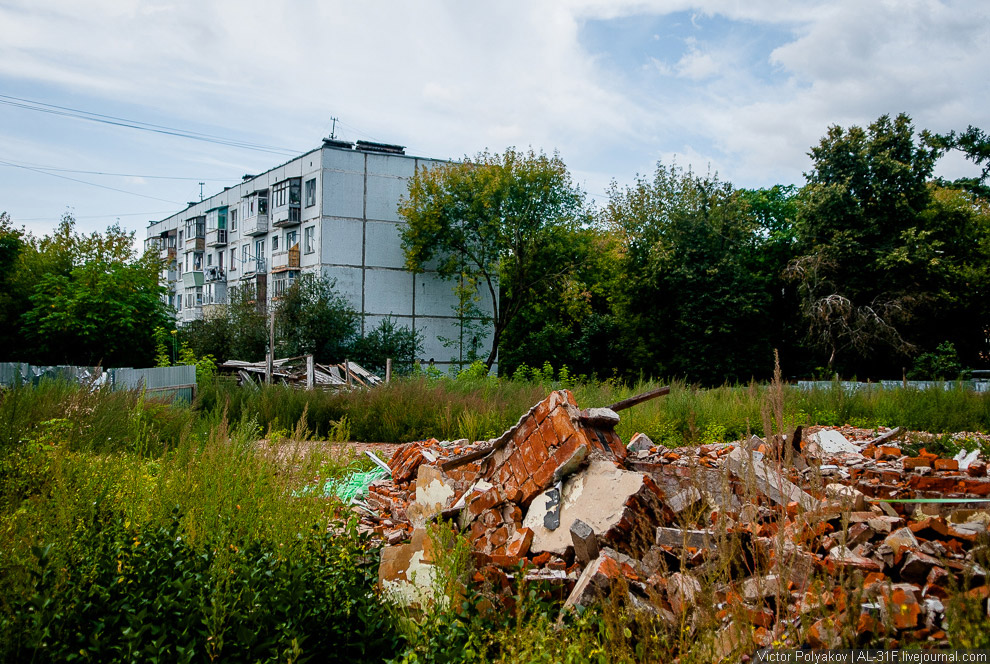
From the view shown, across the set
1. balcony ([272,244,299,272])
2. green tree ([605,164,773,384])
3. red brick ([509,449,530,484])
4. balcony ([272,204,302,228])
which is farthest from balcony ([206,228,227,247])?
red brick ([509,449,530,484])

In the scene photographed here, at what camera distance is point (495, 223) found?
33.4 m

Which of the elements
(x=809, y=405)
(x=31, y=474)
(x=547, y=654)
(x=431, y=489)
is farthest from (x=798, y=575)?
(x=809, y=405)

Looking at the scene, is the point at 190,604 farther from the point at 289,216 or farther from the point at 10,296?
the point at 289,216

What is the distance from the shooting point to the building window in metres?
32.8

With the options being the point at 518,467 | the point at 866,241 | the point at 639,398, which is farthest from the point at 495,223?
the point at 518,467

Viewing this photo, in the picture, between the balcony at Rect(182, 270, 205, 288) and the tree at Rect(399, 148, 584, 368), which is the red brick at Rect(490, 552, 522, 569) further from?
the balcony at Rect(182, 270, 205, 288)

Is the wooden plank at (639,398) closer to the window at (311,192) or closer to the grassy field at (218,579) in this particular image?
the grassy field at (218,579)

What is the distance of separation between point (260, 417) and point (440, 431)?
3523mm

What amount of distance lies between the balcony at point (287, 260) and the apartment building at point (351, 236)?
0.05 metres

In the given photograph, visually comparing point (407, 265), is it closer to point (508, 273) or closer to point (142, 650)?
point (508, 273)

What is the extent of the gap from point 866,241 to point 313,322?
891 inches

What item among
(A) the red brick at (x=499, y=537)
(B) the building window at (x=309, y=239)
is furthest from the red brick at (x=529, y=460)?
(B) the building window at (x=309, y=239)

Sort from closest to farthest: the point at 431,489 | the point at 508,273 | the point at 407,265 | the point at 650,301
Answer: the point at 431,489, the point at 650,301, the point at 407,265, the point at 508,273

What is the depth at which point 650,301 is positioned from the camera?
1249 inches
